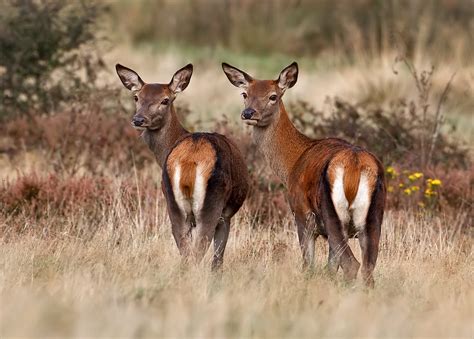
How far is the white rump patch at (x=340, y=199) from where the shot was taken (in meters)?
7.62

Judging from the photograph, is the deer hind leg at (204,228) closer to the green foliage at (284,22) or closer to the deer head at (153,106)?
the deer head at (153,106)

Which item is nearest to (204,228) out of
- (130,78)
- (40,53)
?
(130,78)

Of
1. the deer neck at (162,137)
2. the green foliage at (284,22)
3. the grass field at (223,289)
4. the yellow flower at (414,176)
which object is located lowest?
the grass field at (223,289)

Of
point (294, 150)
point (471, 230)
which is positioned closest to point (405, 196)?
point (471, 230)

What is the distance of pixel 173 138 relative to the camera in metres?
9.48

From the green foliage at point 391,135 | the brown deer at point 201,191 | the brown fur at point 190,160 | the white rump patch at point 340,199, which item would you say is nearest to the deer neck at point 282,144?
the brown deer at point 201,191

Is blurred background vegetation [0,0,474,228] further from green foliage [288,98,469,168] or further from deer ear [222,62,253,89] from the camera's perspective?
deer ear [222,62,253,89]

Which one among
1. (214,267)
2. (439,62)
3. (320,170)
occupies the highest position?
(439,62)

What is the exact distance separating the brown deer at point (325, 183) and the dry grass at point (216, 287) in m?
0.26

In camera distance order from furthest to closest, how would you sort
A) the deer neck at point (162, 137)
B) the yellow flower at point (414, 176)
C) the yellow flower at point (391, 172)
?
1. the yellow flower at point (391, 172)
2. the yellow flower at point (414, 176)
3. the deer neck at point (162, 137)

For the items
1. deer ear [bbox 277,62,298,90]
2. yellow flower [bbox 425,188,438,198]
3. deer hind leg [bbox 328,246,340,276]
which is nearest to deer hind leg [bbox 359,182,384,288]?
deer hind leg [bbox 328,246,340,276]

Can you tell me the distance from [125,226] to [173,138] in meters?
0.93

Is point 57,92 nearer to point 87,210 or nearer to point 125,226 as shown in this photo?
point 87,210

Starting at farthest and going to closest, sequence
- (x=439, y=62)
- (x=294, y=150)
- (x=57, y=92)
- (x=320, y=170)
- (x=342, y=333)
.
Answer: (x=439, y=62) < (x=57, y=92) < (x=294, y=150) < (x=320, y=170) < (x=342, y=333)
